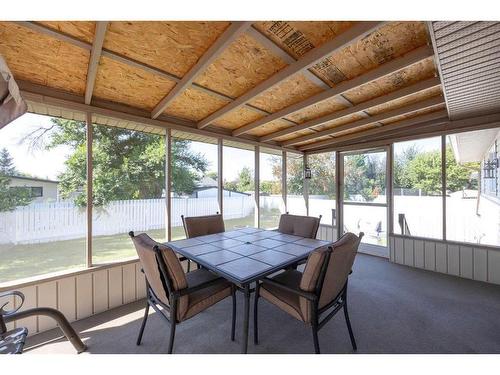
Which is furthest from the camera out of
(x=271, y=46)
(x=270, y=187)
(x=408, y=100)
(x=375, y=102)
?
(x=270, y=187)

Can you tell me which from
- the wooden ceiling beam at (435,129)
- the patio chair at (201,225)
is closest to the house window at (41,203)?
the patio chair at (201,225)

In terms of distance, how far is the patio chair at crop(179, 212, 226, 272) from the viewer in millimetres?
2809

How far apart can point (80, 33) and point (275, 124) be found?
105 inches

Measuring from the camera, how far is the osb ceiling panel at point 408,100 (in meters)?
2.49

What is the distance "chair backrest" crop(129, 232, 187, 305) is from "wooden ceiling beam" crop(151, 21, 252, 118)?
1463 millimetres

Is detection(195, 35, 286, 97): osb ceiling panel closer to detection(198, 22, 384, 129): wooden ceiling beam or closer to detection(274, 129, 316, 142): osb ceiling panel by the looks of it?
detection(198, 22, 384, 129): wooden ceiling beam

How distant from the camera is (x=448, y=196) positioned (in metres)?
3.45

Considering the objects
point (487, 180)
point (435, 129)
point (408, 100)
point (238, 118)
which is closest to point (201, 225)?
point (238, 118)

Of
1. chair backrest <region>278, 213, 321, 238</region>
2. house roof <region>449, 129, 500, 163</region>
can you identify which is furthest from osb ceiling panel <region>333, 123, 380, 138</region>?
chair backrest <region>278, 213, 321, 238</region>

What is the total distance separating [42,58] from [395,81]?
10.8 ft

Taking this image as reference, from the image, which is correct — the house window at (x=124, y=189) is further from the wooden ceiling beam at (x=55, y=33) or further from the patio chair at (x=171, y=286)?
the wooden ceiling beam at (x=55, y=33)

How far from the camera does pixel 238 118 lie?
10.8ft

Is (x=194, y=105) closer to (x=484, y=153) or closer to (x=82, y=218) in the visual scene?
(x=82, y=218)

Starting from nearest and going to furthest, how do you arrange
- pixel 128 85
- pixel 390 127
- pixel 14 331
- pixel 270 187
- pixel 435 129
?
pixel 14 331, pixel 128 85, pixel 435 129, pixel 390 127, pixel 270 187
